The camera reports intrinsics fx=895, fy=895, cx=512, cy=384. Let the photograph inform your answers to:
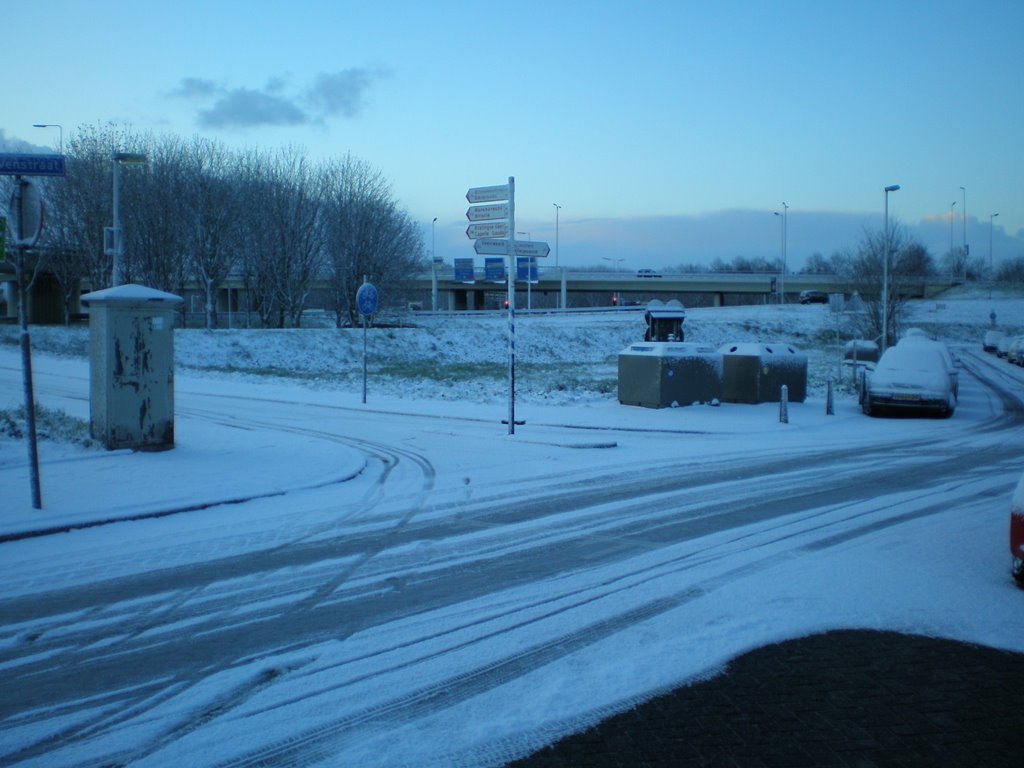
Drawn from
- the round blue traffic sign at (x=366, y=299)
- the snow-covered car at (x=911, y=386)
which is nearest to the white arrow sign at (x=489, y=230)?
the round blue traffic sign at (x=366, y=299)

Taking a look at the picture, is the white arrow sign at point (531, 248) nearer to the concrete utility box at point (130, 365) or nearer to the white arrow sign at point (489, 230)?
the white arrow sign at point (489, 230)

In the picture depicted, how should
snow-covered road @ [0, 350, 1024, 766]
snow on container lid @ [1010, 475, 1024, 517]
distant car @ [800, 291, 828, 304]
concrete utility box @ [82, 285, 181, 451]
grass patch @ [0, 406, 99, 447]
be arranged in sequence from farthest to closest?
distant car @ [800, 291, 828, 304] → grass patch @ [0, 406, 99, 447] → concrete utility box @ [82, 285, 181, 451] → snow on container lid @ [1010, 475, 1024, 517] → snow-covered road @ [0, 350, 1024, 766]

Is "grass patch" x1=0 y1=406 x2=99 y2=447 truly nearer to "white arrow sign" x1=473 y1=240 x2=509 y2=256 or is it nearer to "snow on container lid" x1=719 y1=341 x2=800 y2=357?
"white arrow sign" x1=473 y1=240 x2=509 y2=256

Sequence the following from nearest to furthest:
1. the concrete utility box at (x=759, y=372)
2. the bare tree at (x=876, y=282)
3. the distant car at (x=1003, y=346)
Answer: the concrete utility box at (x=759, y=372), the bare tree at (x=876, y=282), the distant car at (x=1003, y=346)

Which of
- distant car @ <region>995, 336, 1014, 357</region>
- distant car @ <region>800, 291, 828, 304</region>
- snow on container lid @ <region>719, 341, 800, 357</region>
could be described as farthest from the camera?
distant car @ <region>800, 291, 828, 304</region>

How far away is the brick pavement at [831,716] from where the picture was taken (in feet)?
13.9

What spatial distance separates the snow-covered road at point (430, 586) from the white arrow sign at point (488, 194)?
5.05 m

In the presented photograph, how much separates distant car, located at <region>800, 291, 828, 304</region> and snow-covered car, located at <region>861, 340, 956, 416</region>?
73.8 m

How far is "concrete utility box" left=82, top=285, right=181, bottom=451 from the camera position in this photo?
38.6 ft

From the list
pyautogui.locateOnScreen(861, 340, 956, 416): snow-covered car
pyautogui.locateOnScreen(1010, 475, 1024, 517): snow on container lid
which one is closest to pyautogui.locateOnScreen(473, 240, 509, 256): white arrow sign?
pyautogui.locateOnScreen(1010, 475, 1024, 517): snow on container lid

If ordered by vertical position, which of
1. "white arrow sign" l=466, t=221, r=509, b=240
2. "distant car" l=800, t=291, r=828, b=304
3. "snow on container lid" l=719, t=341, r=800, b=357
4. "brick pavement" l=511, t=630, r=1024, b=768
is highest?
"distant car" l=800, t=291, r=828, b=304

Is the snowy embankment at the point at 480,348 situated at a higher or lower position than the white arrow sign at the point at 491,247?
lower

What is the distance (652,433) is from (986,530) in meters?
8.92

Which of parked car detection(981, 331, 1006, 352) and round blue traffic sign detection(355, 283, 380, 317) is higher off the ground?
round blue traffic sign detection(355, 283, 380, 317)
